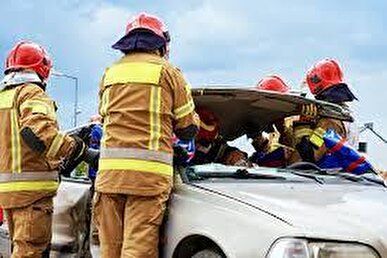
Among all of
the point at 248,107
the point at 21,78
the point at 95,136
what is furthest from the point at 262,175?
the point at 21,78

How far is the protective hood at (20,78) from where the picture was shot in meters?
5.52

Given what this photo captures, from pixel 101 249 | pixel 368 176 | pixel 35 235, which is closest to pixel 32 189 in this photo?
pixel 35 235

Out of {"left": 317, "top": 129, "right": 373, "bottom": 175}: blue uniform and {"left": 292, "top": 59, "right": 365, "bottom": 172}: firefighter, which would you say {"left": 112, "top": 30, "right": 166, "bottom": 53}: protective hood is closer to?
{"left": 292, "top": 59, "right": 365, "bottom": 172}: firefighter

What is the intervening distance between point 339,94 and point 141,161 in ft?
7.13

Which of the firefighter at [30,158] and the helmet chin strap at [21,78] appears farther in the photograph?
the helmet chin strap at [21,78]

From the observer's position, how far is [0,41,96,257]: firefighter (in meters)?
5.09

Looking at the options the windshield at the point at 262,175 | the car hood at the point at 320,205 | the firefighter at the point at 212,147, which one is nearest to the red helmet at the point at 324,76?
the firefighter at the point at 212,147

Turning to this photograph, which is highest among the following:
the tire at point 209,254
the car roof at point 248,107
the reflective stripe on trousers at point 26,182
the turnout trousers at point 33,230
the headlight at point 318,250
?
the car roof at point 248,107

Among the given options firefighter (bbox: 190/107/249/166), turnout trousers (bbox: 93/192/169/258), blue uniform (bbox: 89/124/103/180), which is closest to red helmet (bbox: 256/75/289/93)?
firefighter (bbox: 190/107/249/166)

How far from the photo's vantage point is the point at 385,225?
3.49 m

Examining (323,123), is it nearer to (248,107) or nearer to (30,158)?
→ (248,107)

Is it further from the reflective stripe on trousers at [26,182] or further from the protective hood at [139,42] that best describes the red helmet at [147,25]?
the reflective stripe on trousers at [26,182]

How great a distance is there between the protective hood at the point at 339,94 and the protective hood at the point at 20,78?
7.66 ft

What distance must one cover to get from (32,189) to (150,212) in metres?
1.47
